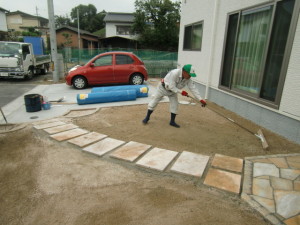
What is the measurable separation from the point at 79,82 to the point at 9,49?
14.9ft

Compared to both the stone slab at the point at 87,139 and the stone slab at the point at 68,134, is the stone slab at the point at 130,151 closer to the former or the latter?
the stone slab at the point at 87,139

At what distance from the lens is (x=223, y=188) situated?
2.79m

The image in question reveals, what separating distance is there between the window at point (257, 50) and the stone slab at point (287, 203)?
2.29 metres

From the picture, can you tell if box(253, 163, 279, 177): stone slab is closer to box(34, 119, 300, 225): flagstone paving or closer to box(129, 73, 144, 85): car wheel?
box(34, 119, 300, 225): flagstone paving

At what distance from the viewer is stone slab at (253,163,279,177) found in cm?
309

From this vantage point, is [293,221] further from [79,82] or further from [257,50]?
[79,82]

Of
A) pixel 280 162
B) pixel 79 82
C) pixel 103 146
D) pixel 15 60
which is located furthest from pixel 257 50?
pixel 15 60

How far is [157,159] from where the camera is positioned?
11.4ft

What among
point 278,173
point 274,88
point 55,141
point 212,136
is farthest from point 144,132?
point 274,88

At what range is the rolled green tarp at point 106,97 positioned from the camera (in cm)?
677

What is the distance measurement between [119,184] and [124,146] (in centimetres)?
108

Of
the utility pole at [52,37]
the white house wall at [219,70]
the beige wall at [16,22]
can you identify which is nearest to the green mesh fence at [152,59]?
the utility pole at [52,37]

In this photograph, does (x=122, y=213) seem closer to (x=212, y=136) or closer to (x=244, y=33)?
(x=212, y=136)

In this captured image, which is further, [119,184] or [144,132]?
[144,132]
